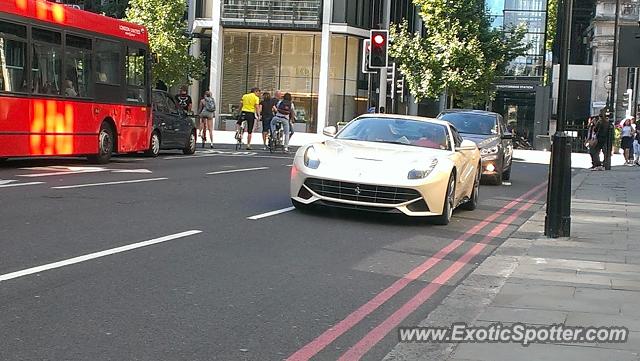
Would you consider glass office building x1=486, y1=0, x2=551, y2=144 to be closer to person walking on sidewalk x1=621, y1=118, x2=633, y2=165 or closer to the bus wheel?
person walking on sidewalk x1=621, y1=118, x2=633, y2=165


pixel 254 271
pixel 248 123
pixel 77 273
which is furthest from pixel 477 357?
pixel 248 123

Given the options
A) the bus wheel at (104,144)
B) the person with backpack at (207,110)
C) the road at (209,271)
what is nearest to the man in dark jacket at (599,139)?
the person with backpack at (207,110)

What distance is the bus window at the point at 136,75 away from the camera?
19594mm

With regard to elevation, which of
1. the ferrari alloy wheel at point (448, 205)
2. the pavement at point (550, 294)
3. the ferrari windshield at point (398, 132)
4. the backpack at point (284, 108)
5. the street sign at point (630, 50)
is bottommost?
the pavement at point (550, 294)

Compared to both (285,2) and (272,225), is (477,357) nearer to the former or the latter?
(272,225)

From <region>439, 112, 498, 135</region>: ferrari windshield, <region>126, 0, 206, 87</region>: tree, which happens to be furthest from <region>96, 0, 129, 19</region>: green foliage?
<region>439, 112, 498, 135</region>: ferrari windshield

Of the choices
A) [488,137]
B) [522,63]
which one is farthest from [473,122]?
[522,63]

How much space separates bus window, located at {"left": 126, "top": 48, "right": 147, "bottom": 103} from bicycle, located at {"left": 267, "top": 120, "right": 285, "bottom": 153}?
6488 mm

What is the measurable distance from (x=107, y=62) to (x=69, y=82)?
1.88 meters

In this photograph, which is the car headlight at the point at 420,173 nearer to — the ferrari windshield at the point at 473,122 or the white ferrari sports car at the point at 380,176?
the white ferrari sports car at the point at 380,176

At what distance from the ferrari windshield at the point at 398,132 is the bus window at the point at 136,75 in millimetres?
8717

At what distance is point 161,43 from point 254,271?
3617 cm

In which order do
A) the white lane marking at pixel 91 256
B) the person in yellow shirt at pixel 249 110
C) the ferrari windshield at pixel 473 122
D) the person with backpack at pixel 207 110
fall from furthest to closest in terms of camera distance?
the person in yellow shirt at pixel 249 110 < the person with backpack at pixel 207 110 < the ferrari windshield at pixel 473 122 < the white lane marking at pixel 91 256

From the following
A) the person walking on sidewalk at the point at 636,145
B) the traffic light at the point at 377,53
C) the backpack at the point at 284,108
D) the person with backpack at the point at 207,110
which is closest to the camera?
the traffic light at the point at 377,53
